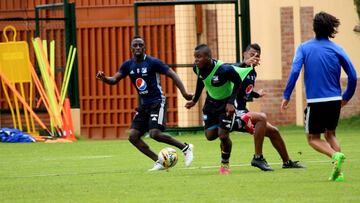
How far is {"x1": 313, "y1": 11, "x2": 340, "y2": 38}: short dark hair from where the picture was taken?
600 inches

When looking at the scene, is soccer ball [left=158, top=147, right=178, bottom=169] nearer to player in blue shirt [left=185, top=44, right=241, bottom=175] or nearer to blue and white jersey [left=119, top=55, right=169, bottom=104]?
player in blue shirt [left=185, top=44, right=241, bottom=175]

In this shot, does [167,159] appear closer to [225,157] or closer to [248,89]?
[225,157]

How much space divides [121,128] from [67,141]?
3.97m

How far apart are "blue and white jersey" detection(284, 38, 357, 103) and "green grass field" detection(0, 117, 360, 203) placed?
1.00 metres

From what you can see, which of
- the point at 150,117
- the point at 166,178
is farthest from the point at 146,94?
the point at 166,178

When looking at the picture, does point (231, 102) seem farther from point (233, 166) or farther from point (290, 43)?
point (290, 43)

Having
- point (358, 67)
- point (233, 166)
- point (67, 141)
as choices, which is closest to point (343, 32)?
point (358, 67)

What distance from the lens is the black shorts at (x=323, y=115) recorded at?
15.3 metres

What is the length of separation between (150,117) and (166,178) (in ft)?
8.88

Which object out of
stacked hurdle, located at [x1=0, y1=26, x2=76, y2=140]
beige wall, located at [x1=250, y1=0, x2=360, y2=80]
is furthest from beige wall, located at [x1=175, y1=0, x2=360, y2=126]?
stacked hurdle, located at [x1=0, y1=26, x2=76, y2=140]

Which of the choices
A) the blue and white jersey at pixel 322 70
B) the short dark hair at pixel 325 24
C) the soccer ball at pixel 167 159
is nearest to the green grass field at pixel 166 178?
the soccer ball at pixel 167 159

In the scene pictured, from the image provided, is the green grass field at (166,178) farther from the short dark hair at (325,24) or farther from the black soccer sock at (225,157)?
the short dark hair at (325,24)

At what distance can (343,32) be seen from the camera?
3219 centimetres

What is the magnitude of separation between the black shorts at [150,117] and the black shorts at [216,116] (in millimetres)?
1686
